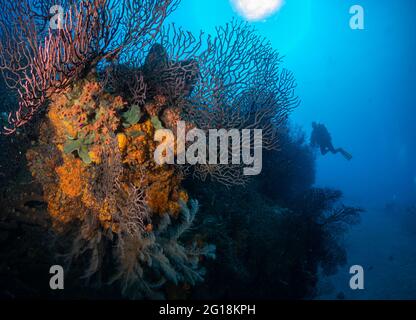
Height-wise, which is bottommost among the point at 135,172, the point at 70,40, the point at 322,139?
the point at 135,172

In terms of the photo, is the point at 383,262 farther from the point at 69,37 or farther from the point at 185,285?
the point at 69,37

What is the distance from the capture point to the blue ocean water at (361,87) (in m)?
34.0

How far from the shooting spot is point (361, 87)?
108125 mm

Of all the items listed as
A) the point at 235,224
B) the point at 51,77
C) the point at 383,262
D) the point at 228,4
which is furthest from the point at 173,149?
the point at 228,4

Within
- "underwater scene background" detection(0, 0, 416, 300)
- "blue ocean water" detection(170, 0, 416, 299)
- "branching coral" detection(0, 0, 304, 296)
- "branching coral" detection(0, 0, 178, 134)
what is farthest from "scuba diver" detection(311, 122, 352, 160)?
"branching coral" detection(0, 0, 178, 134)

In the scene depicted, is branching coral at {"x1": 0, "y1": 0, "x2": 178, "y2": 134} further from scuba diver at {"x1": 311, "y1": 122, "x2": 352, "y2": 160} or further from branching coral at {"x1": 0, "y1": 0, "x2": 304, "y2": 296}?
scuba diver at {"x1": 311, "y1": 122, "x2": 352, "y2": 160}

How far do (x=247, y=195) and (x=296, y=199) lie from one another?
287 centimetres

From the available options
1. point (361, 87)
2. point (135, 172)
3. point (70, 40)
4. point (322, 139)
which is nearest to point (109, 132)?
point (135, 172)

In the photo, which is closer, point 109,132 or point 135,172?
point 109,132

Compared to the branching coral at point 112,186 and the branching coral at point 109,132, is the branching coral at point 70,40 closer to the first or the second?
the branching coral at point 109,132

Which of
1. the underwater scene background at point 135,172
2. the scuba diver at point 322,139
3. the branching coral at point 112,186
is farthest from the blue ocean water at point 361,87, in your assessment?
the branching coral at point 112,186

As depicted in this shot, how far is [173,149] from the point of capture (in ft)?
13.2

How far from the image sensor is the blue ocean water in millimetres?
33963

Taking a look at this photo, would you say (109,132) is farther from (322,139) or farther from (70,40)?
(322,139)
